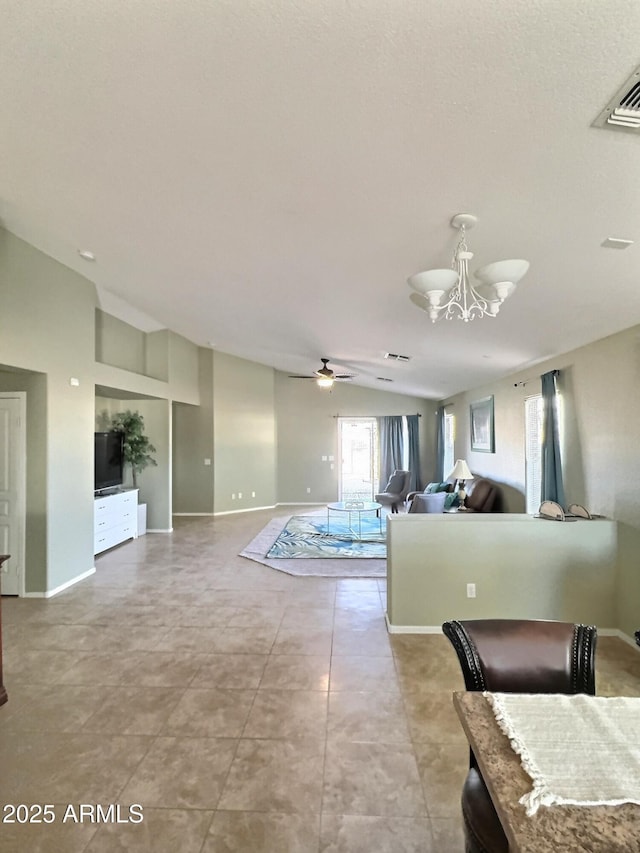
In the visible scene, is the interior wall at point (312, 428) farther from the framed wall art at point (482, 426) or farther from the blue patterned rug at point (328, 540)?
the framed wall art at point (482, 426)

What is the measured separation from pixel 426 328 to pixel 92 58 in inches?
131

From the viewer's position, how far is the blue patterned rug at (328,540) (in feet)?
19.0

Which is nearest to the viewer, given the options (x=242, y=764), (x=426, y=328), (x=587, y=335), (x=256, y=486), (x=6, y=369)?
(x=242, y=764)

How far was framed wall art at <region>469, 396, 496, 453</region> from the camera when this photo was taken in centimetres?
661

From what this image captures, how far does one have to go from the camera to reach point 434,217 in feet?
7.41

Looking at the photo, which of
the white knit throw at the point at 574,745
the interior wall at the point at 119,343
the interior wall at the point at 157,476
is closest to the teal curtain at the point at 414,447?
the interior wall at the point at 157,476

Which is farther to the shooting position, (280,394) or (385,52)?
(280,394)

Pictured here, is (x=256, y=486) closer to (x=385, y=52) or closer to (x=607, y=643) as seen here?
(x=607, y=643)

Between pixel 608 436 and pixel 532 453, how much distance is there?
1.82m

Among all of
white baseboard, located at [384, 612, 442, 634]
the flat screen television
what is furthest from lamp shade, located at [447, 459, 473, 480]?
the flat screen television

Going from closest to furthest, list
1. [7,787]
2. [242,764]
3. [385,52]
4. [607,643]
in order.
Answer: [385,52] → [7,787] → [242,764] → [607,643]

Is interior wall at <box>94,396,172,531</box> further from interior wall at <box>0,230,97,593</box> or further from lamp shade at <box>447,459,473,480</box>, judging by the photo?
lamp shade at <box>447,459,473,480</box>

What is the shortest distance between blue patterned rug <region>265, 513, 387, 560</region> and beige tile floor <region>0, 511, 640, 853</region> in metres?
1.58

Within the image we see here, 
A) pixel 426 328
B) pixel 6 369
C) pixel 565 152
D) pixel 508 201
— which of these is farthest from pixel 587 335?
pixel 6 369
